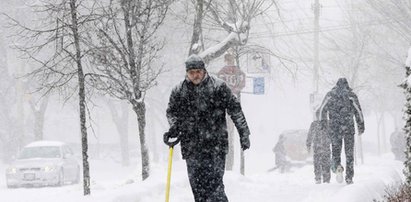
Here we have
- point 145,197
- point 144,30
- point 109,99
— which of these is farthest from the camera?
point 109,99

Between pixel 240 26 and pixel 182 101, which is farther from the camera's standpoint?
pixel 240 26

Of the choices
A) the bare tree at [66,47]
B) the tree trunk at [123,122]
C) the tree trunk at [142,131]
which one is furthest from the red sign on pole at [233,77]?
the tree trunk at [123,122]

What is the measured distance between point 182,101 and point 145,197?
9.52ft

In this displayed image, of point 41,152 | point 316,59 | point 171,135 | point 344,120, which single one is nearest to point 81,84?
point 171,135

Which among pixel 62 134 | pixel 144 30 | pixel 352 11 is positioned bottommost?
pixel 62 134

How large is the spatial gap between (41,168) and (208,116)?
A: 14.8 meters

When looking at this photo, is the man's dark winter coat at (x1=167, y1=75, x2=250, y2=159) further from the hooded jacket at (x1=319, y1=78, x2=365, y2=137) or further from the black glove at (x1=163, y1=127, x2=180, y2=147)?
the hooded jacket at (x1=319, y1=78, x2=365, y2=137)

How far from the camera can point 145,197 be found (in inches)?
360

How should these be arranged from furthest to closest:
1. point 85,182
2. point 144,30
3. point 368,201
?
point 144,30 → point 85,182 → point 368,201

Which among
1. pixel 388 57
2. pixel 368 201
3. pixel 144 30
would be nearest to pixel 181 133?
pixel 368 201

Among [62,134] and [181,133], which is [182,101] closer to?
[181,133]

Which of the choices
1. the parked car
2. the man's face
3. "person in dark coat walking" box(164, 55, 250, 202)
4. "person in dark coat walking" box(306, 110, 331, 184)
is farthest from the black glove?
the parked car

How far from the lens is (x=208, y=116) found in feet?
21.4

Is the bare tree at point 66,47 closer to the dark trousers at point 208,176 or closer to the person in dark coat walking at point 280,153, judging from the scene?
the dark trousers at point 208,176
